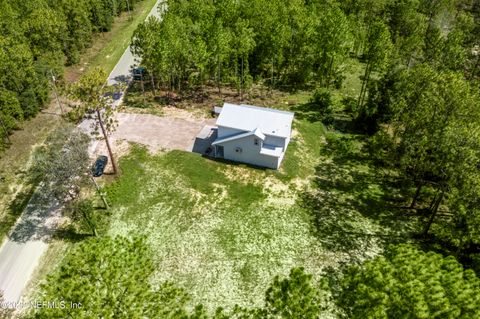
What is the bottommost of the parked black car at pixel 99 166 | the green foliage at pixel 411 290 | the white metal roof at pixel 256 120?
the parked black car at pixel 99 166

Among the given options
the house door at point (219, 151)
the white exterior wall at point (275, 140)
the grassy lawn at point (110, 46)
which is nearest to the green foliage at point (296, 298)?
the white exterior wall at point (275, 140)

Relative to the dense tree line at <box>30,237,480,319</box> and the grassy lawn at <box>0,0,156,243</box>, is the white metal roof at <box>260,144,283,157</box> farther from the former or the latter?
the grassy lawn at <box>0,0,156,243</box>

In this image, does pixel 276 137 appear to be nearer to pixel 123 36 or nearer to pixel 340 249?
pixel 340 249

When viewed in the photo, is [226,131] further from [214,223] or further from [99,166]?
[99,166]

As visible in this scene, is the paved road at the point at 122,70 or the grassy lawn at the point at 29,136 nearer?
the grassy lawn at the point at 29,136

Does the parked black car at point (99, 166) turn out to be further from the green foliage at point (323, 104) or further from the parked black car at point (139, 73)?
the green foliage at point (323, 104)
